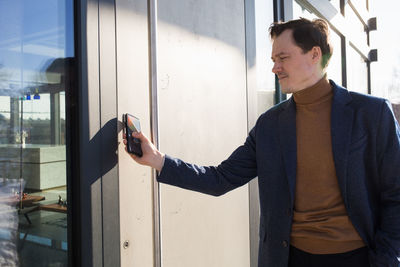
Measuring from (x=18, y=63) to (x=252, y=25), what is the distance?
6.06ft

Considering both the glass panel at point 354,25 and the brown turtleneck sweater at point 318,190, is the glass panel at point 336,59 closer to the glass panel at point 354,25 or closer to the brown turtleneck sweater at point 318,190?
the glass panel at point 354,25

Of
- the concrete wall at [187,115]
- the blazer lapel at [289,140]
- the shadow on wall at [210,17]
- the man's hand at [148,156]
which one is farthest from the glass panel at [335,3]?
the man's hand at [148,156]

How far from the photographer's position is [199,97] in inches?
81.2

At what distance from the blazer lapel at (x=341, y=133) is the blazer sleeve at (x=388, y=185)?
122 mm

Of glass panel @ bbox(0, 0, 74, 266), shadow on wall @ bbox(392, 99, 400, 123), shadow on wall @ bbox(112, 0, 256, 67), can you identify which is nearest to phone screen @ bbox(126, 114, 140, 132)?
glass panel @ bbox(0, 0, 74, 266)

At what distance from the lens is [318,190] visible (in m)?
1.49

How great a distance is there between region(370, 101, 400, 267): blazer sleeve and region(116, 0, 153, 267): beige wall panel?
95cm

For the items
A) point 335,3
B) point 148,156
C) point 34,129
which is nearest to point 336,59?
point 335,3

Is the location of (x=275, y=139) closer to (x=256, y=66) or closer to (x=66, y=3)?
(x=66, y=3)

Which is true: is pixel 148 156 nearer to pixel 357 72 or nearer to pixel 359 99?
pixel 359 99

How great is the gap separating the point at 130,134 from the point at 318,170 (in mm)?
781

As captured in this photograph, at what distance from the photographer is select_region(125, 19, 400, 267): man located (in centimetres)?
143

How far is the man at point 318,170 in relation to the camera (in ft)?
4.71

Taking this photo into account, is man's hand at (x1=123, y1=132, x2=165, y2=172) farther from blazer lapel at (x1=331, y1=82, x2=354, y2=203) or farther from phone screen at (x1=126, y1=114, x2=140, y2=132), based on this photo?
blazer lapel at (x1=331, y1=82, x2=354, y2=203)
